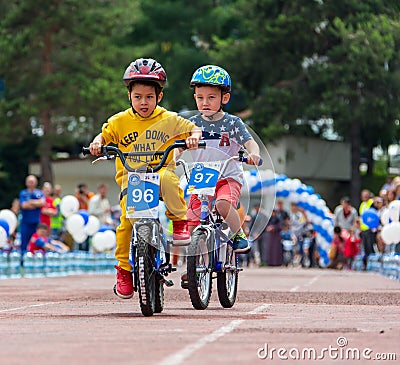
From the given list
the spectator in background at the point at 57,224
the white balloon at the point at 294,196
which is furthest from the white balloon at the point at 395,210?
the white balloon at the point at 294,196

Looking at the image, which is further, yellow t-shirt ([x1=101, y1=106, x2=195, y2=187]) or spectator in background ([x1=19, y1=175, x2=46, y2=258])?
spectator in background ([x1=19, y1=175, x2=46, y2=258])

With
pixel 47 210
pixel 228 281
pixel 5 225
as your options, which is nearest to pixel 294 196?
pixel 47 210

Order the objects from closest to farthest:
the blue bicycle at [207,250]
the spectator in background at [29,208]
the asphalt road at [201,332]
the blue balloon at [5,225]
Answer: the asphalt road at [201,332] < the blue bicycle at [207,250] < the blue balloon at [5,225] < the spectator in background at [29,208]

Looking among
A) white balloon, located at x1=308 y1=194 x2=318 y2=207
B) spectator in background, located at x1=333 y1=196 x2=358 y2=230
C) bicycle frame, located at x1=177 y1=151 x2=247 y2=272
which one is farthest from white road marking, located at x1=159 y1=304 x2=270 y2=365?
white balloon, located at x1=308 y1=194 x2=318 y2=207

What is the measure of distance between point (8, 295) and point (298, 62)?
3737cm

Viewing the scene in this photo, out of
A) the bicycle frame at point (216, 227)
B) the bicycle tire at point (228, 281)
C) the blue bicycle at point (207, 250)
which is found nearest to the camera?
the blue bicycle at point (207, 250)

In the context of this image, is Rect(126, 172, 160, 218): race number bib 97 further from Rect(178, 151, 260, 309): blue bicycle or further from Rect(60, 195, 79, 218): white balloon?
Rect(60, 195, 79, 218): white balloon

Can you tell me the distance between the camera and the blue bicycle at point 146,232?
1009 centimetres

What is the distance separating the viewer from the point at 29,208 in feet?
77.8

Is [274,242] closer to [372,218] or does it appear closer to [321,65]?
[372,218]

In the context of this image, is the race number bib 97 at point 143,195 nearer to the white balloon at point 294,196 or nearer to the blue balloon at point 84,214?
the blue balloon at point 84,214

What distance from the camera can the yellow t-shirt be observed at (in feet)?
35.0

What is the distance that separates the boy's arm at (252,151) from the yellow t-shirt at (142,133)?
0.68 meters

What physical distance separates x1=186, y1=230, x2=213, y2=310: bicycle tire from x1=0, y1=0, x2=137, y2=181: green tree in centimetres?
3528
